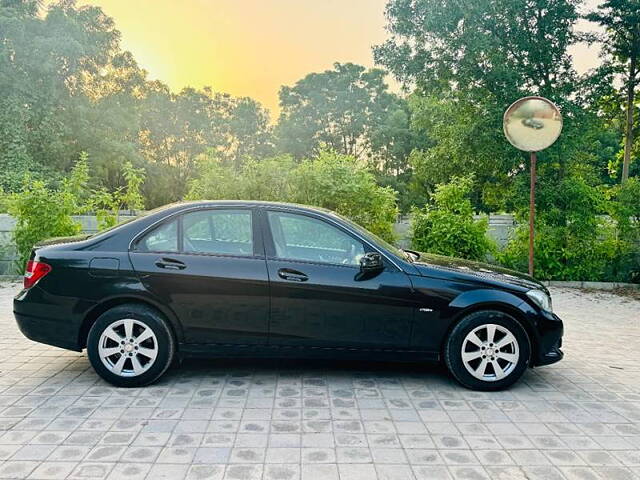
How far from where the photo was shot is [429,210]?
949cm

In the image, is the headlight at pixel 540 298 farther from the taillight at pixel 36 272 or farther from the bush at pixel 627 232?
the bush at pixel 627 232

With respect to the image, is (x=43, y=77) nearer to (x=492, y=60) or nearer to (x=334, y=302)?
(x=492, y=60)

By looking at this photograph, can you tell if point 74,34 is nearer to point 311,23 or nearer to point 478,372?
point 311,23

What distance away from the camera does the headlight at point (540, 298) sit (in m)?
4.28

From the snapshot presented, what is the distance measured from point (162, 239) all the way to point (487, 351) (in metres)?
2.74

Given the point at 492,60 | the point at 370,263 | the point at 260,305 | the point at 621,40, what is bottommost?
the point at 260,305

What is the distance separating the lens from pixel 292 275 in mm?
4113

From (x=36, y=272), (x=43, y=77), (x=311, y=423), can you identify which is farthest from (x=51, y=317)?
(x=43, y=77)

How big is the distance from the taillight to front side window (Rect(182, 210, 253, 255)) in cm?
109

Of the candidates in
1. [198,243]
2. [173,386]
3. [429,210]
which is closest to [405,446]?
[173,386]

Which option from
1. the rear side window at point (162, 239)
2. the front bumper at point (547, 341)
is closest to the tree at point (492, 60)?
the front bumper at point (547, 341)

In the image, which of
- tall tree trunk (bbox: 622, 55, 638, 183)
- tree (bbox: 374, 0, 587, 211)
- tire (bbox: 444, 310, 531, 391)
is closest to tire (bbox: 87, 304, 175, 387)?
tire (bbox: 444, 310, 531, 391)

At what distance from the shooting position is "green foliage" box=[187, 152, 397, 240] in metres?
9.28

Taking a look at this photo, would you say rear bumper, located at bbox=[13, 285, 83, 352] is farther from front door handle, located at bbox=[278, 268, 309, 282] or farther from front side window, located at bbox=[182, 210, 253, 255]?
front door handle, located at bbox=[278, 268, 309, 282]
